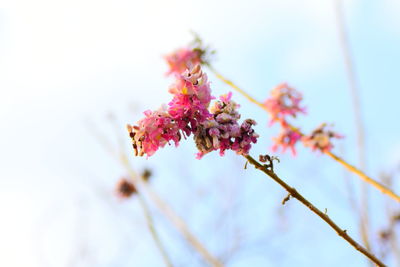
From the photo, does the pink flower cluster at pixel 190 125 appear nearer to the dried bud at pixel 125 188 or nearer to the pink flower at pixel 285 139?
the pink flower at pixel 285 139

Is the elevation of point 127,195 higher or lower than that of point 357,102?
higher

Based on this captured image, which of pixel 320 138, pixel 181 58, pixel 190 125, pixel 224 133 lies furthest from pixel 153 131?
pixel 181 58

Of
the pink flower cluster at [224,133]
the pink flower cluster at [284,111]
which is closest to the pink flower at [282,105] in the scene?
the pink flower cluster at [284,111]

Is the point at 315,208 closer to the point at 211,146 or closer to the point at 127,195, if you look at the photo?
the point at 211,146

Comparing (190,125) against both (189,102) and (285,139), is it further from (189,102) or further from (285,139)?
(285,139)

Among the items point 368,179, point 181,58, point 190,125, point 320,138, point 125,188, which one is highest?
point 125,188

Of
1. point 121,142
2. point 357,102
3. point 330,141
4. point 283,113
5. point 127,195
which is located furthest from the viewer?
point 127,195

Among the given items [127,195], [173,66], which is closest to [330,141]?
[173,66]
